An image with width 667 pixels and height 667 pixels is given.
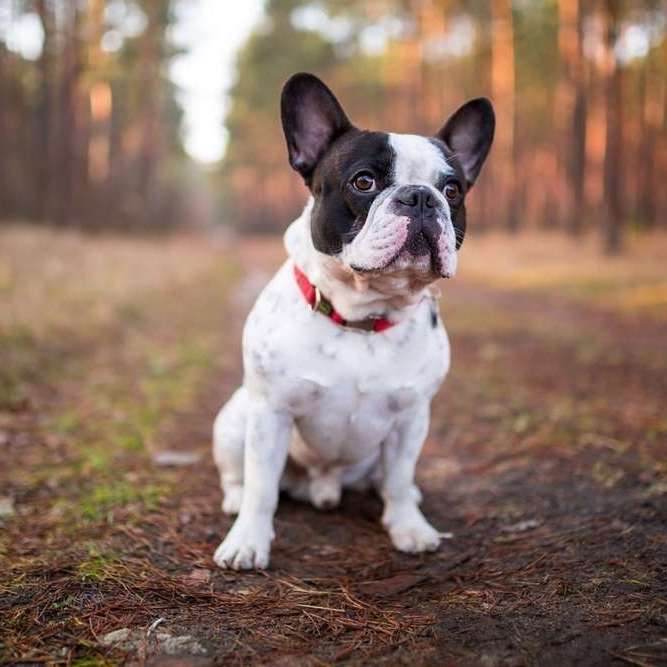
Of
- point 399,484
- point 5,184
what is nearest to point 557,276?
point 399,484

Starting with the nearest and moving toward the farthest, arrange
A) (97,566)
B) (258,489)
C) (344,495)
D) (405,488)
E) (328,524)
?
1. (97,566)
2. (258,489)
3. (405,488)
4. (328,524)
5. (344,495)

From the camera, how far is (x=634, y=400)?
16.8ft

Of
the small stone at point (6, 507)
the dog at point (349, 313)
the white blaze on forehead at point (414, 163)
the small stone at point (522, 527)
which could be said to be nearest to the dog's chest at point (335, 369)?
the dog at point (349, 313)

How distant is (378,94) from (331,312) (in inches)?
1236

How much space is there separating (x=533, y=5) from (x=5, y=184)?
57.8 ft

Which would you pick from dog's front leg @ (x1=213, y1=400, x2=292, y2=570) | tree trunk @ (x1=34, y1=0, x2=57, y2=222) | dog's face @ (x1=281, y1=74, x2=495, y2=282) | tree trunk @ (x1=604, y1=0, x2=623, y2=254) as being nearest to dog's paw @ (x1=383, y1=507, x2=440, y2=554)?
dog's front leg @ (x1=213, y1=400, x2=292, y2=570)

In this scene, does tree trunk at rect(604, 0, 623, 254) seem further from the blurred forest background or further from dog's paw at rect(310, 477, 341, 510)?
dog's paw at rect(310, 477, 341, 510)

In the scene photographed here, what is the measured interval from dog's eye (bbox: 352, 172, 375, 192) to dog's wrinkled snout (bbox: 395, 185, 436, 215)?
0.47ft

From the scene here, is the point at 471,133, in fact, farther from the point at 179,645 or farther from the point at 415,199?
the point at 179,645

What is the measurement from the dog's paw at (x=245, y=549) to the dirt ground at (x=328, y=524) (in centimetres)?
5

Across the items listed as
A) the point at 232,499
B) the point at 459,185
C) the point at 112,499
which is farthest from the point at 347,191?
the point at 112,499

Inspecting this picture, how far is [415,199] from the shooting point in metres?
2.62

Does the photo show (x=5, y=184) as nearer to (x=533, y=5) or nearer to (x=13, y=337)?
(x=13, y=337)

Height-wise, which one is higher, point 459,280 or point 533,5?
point 533,5
